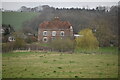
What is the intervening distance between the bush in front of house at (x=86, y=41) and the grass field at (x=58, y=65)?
0.52 feet

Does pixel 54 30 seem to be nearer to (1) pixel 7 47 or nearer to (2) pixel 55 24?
(2) pixel 55 24

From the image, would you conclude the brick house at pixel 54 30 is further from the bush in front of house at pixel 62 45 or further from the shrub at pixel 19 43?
the shrub at pixel 19 43

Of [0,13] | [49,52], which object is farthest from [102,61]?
[0,13]

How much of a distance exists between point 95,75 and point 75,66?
424 millimetres

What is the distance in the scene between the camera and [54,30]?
159 inches

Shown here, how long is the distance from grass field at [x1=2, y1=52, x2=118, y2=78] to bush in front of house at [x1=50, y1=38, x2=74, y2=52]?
12 cm

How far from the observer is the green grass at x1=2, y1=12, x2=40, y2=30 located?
3.96m

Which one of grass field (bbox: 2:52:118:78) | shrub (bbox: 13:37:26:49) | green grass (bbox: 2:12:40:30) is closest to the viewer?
grass field (bbox: 2:52:118:78)

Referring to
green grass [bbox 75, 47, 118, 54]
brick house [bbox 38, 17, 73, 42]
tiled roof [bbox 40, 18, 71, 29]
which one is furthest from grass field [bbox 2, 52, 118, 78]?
tiled roof [bbox 40, 18, 71, 29]

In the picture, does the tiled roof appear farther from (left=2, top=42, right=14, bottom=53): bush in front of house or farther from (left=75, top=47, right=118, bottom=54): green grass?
(left=2, top=42, right=14, bottom=53): bush in front of house

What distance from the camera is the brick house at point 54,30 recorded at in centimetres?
402

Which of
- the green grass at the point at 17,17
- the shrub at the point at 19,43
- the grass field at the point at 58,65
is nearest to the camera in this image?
the grass field at the point at 58,65

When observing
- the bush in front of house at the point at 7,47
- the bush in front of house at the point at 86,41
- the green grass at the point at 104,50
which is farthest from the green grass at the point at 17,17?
the green grass at the point at 104,50

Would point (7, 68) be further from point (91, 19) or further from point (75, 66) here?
point (91, 19)
